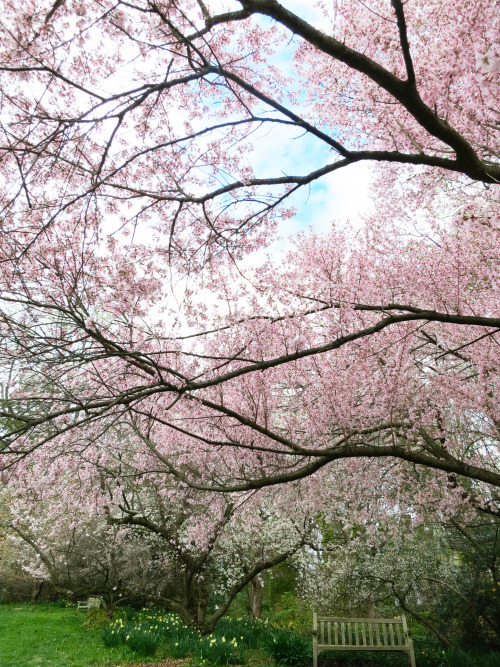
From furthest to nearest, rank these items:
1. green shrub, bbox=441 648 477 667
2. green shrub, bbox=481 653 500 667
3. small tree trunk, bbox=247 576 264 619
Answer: small tree trunk, bbox=247 576 264 619
green shrub, bbox=441 648 477 667
green shrub, bbox=481 653 500 667

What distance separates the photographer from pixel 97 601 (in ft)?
37.3

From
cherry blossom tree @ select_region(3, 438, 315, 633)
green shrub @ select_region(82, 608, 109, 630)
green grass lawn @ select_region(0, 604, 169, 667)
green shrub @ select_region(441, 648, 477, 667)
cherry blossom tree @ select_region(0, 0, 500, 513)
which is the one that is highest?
cherry blossom tree @ select_region(0, 0, 500, 513)

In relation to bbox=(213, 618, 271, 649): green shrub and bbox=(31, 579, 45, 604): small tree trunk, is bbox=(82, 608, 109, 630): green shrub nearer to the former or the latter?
bbox=(213, 618, 271, 649): green shrub

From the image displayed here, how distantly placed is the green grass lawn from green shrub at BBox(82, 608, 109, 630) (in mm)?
164

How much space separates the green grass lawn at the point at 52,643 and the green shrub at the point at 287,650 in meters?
1.73

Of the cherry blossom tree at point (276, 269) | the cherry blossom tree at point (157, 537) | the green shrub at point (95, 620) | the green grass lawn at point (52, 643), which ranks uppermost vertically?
the cherry blossom tree at point (276, 269)

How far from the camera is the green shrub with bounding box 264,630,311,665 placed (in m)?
7.20

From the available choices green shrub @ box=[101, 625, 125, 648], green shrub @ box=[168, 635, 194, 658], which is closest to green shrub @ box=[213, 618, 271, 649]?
green shrub @ box=[168, 635, 194, 658]

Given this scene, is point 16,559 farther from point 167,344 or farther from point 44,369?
point 44,369

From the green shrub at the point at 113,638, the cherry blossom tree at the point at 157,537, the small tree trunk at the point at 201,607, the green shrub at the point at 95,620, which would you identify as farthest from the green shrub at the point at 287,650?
the green shrub at the point at 95,620

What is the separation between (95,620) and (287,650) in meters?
5.15

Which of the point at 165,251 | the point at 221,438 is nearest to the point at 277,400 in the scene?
the point at 221,438

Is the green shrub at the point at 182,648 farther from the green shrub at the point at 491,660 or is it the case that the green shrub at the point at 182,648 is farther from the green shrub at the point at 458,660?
the green shrub at the point at 491,660

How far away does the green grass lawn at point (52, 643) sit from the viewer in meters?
7.21
